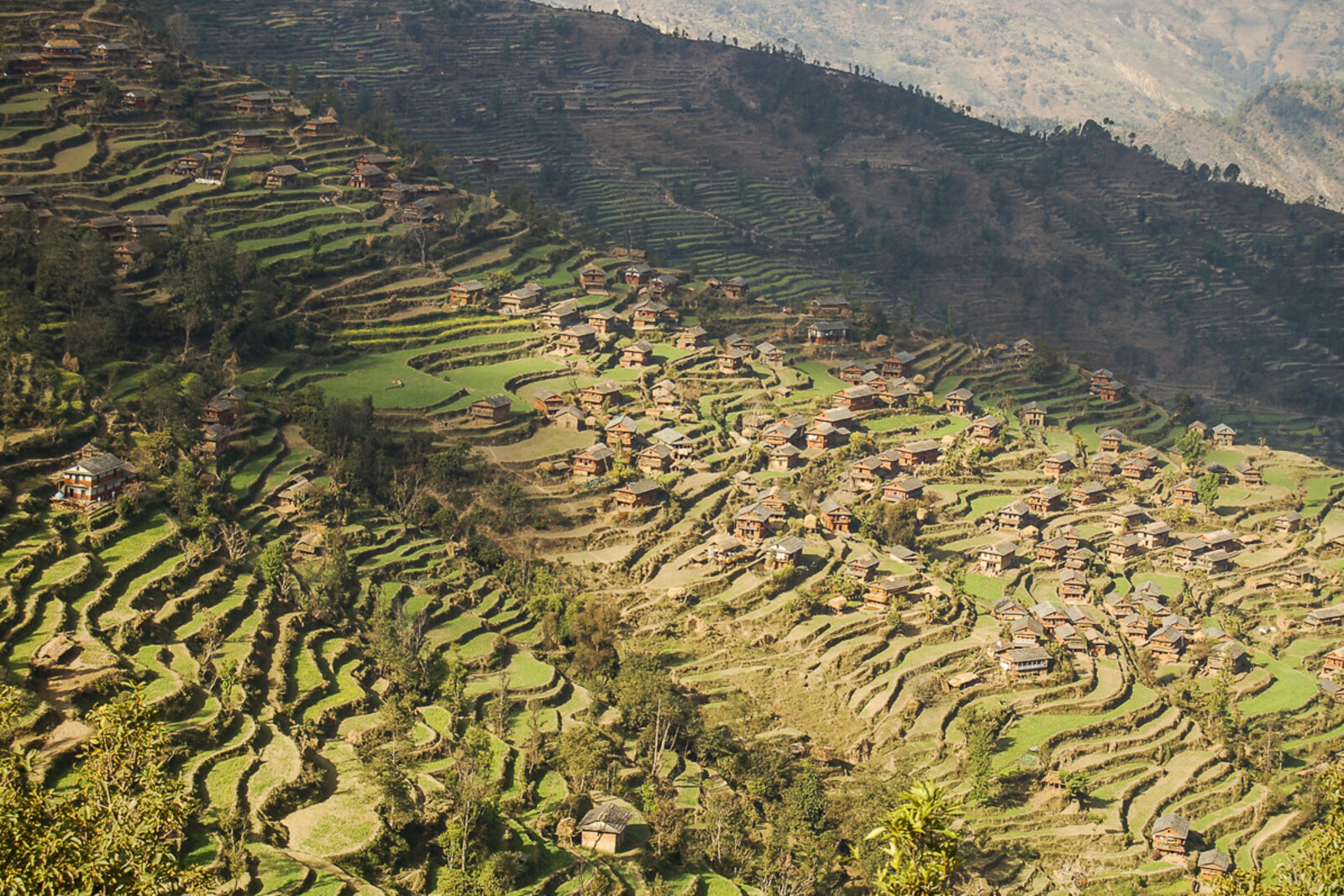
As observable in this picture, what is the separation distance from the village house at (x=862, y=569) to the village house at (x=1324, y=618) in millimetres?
14451

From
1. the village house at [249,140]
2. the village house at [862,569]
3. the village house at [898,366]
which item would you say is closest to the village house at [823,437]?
the village house at [898,366]

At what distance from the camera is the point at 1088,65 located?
611 ft

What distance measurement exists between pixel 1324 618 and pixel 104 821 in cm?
3780

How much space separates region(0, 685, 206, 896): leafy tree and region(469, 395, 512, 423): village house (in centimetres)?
2857

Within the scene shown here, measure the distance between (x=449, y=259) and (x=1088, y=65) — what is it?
161149 mm

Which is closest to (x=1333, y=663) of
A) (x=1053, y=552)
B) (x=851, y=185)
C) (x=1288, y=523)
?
(x=1288, y=523)

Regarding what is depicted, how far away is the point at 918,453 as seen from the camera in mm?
43281

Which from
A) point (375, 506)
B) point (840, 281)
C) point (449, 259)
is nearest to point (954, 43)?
point (840, 281)

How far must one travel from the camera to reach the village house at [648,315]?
51.0 m

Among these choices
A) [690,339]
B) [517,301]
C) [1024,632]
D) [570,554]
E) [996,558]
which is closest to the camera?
[1024,632]

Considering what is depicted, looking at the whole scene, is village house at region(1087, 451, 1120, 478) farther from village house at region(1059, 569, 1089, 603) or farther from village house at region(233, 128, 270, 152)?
village house at region(233, 128, 270, 152)

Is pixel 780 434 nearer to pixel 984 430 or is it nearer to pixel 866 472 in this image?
pixel 866 472

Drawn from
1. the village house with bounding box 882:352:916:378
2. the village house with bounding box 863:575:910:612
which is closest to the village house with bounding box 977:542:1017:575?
the village house with bounding box 863:575:910:612

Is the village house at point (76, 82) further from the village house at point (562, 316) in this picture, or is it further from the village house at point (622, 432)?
the village house at point (622, 432)
